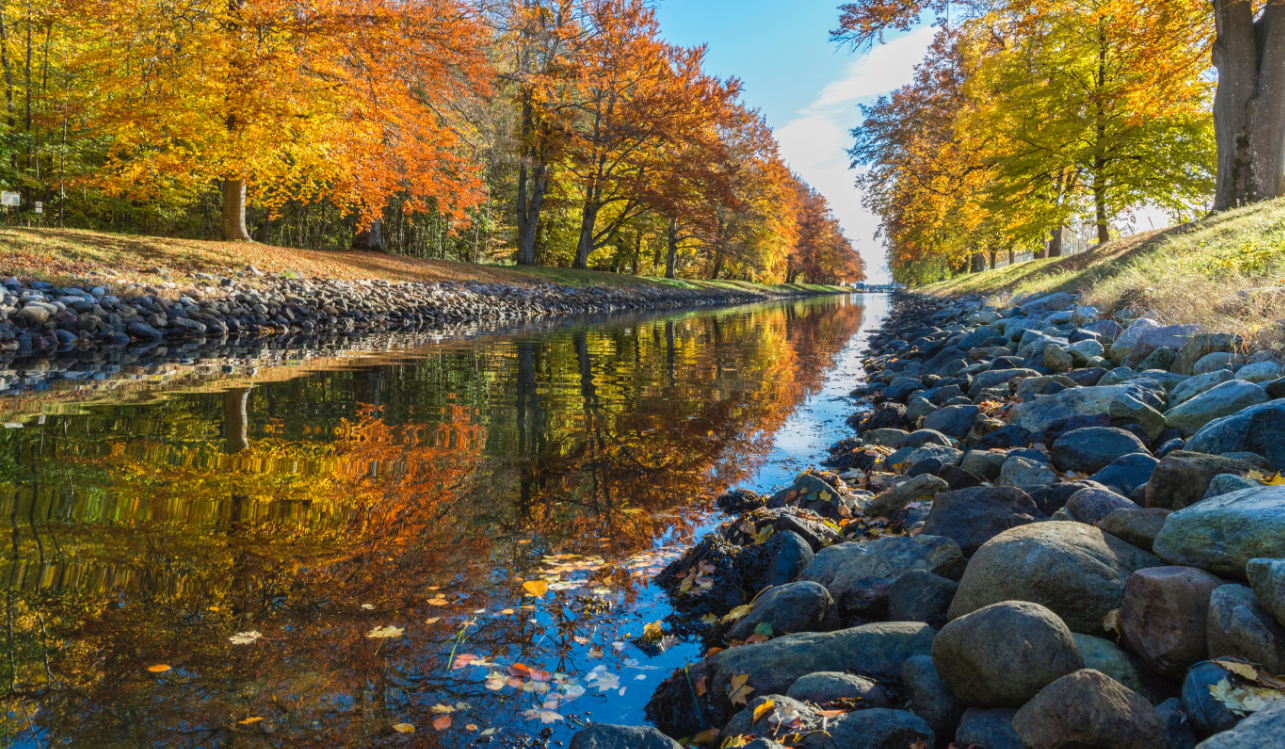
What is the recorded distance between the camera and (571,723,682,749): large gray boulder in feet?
6.64

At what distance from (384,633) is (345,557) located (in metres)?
0.83

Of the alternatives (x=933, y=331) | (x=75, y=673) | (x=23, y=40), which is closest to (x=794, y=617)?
(x=75, y=673)

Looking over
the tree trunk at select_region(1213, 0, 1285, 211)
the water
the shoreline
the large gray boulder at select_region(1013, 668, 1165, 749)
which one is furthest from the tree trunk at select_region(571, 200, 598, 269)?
the large gray boulder at select_region(1013, 668, 1165, 749)

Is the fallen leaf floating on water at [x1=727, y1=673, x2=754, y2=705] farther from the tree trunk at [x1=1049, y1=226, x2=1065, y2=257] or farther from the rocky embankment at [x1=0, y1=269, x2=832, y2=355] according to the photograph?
the tree trunk at [x1=1049, y1=226, x2=1065, y2=257]

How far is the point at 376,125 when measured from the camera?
1659 centimetres

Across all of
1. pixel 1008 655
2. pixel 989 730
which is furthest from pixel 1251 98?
pixel 989 730

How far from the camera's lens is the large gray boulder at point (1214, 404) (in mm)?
4234

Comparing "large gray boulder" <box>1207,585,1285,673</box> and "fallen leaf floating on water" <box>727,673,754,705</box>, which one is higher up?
"large gray boulder" <box>1207,585,1285,673</box>

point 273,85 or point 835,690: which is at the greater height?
point 273,85

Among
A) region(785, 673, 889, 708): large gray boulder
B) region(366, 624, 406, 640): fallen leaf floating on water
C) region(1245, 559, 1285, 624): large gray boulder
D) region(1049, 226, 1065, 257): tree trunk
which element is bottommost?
region(366, 624, 406, 640): fallen leaf floating on water

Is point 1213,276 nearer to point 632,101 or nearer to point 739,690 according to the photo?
point 739,690

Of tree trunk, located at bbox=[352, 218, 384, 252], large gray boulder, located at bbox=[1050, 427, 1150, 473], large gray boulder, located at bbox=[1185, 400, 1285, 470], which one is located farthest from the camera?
tree trunk, located at bbox=[352, 218, 384, 252]

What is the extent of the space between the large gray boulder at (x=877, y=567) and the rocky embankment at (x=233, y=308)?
1159 cm

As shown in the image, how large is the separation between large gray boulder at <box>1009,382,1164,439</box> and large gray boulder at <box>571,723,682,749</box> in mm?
4161
